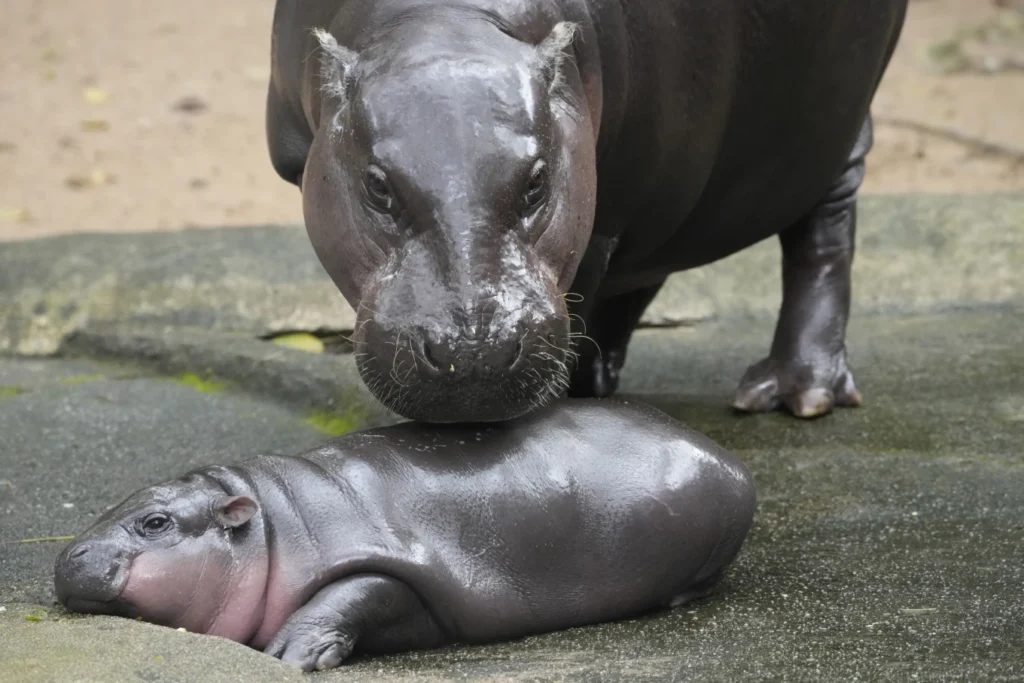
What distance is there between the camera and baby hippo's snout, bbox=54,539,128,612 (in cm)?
322

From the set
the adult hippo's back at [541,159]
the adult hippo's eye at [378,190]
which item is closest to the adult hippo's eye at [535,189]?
the adult hippo's back at [541,159]

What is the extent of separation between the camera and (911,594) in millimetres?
3564

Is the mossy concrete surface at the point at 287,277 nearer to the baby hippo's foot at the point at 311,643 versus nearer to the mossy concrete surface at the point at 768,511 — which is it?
the mossy concrete surface at the point at 768,511

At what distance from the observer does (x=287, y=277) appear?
6.69 m

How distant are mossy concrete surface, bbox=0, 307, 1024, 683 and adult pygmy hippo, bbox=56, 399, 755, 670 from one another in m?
0.08

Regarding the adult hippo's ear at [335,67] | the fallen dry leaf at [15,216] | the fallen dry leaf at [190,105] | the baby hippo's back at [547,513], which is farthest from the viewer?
the fallen dry leaf at [190,105]

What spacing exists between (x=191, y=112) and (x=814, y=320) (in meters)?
7.52

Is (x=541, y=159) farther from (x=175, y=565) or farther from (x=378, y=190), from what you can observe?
(x=175, y=565)

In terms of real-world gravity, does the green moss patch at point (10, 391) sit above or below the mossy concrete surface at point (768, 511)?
below

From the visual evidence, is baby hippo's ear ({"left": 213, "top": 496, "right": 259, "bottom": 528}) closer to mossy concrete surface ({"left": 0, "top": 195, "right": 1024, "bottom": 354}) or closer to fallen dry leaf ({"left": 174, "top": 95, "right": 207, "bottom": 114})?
mossy concrete surface ({"left": 0, "top": 195, "right": 1024, "bottom": 354})

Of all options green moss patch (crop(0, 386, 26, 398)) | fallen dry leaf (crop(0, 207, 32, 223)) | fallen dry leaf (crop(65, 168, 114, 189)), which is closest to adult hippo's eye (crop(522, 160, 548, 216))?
green moss patch (crop(0, 386, 26, 398))

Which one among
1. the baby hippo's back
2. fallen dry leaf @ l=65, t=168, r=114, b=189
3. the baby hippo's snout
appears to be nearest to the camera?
the baby hippo's snout

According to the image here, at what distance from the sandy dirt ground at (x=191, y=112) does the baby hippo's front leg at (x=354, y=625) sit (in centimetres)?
626

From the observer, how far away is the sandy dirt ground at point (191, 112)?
995 cm
